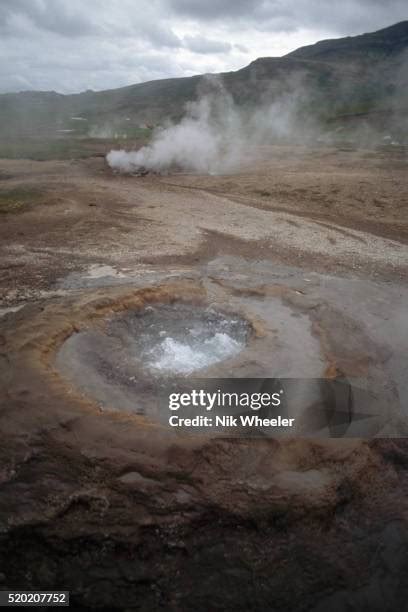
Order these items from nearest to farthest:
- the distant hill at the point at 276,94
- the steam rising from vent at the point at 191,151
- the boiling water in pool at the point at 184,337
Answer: the boiling water in pool at the point at 184,337 < the steam rising from vent at the point at 191,151 < the distant hill at the point at 276,94

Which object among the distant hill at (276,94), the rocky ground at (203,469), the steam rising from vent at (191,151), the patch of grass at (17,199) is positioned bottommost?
the rocky ground at (203,469)

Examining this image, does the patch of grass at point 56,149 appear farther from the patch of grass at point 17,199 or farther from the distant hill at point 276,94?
the patch of grass at point 17,199

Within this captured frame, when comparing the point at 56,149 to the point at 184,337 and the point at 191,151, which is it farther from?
the point at 184,337

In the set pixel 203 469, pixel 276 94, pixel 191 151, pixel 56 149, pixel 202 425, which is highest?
pixel 276 94

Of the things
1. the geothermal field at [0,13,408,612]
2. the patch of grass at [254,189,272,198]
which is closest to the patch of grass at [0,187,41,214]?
the geothermal field at [0,13,408,612]

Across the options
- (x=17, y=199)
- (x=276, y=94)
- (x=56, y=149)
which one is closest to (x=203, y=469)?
(x=17, y=199)

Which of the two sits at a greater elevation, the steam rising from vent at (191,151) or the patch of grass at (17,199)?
the steam rising from vent at (191,151)

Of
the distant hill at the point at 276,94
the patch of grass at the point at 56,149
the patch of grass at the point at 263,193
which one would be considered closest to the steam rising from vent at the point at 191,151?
the patch of grass at the point at 263,193

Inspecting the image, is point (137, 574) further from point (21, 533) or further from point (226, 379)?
point (226, 379)
